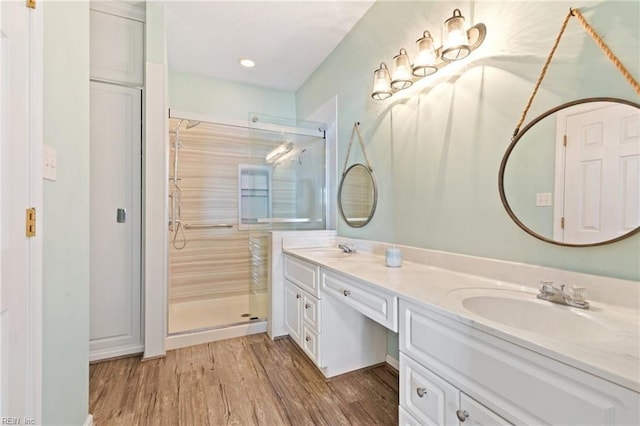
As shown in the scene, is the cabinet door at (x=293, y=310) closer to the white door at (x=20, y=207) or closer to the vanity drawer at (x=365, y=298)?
the vanity drawer at (x=365, y=298)

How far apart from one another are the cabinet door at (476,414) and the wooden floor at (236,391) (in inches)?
29.3

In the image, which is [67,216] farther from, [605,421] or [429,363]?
[605,421]

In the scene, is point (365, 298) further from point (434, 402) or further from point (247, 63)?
point (247, 63)

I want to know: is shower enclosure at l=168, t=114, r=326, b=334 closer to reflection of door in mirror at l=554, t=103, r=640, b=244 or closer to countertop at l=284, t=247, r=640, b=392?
countertop at l=284, t=247, r=640, b=392

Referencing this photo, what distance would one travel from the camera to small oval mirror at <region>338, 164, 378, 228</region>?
2182 mm

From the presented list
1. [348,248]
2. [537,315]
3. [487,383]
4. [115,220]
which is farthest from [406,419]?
[115,220]

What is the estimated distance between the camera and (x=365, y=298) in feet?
4.46

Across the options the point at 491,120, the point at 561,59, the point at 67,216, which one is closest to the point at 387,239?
the point at 491,120

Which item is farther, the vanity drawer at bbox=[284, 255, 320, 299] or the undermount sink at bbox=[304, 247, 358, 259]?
the undermount sink at bbox=[304, 247, 358, 259]

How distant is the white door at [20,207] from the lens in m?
0.75

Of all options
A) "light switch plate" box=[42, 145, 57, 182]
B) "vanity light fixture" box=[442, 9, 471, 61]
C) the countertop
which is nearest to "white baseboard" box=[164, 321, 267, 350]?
the countertop

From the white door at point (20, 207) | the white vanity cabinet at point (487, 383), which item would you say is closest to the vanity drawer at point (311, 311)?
the white vanity cabinet at point (487, 383)

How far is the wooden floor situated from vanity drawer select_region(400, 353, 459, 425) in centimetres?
51

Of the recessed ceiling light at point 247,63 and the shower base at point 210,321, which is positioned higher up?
the recessed ceiling light at point 247,63
